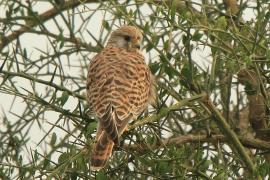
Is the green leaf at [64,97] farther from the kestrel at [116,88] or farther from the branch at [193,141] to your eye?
the branch at [193,141]

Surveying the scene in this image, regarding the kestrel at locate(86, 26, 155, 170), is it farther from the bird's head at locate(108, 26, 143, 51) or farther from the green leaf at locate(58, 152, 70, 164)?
the green leaf at locate(58, 152, 70, 164)

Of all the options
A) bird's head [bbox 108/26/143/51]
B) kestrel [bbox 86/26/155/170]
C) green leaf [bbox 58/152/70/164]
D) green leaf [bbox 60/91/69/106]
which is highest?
bird's head [bbox 108/26/143/51]

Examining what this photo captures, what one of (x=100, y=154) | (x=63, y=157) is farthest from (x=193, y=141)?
(x=63, y=157)

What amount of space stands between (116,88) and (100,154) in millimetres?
717

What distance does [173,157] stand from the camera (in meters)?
3.55

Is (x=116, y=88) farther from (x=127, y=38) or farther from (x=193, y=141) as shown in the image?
(x=127, y=38)

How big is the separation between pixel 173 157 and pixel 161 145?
8.5 inches

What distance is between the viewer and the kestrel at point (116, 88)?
385cm

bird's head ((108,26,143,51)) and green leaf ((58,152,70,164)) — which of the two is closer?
A: green leaf ((58,152,70,164))

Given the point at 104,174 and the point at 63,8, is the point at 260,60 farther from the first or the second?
the point at 63,8

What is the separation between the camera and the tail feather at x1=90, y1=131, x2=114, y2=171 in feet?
12.0

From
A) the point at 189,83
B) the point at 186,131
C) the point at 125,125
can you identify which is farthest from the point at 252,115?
the point at 189,83

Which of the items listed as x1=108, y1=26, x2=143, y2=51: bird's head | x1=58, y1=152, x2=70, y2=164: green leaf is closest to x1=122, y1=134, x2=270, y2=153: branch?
x1=58, y1=152, x2=70, y2=164: green leaf

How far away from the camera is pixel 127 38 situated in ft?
16.5
